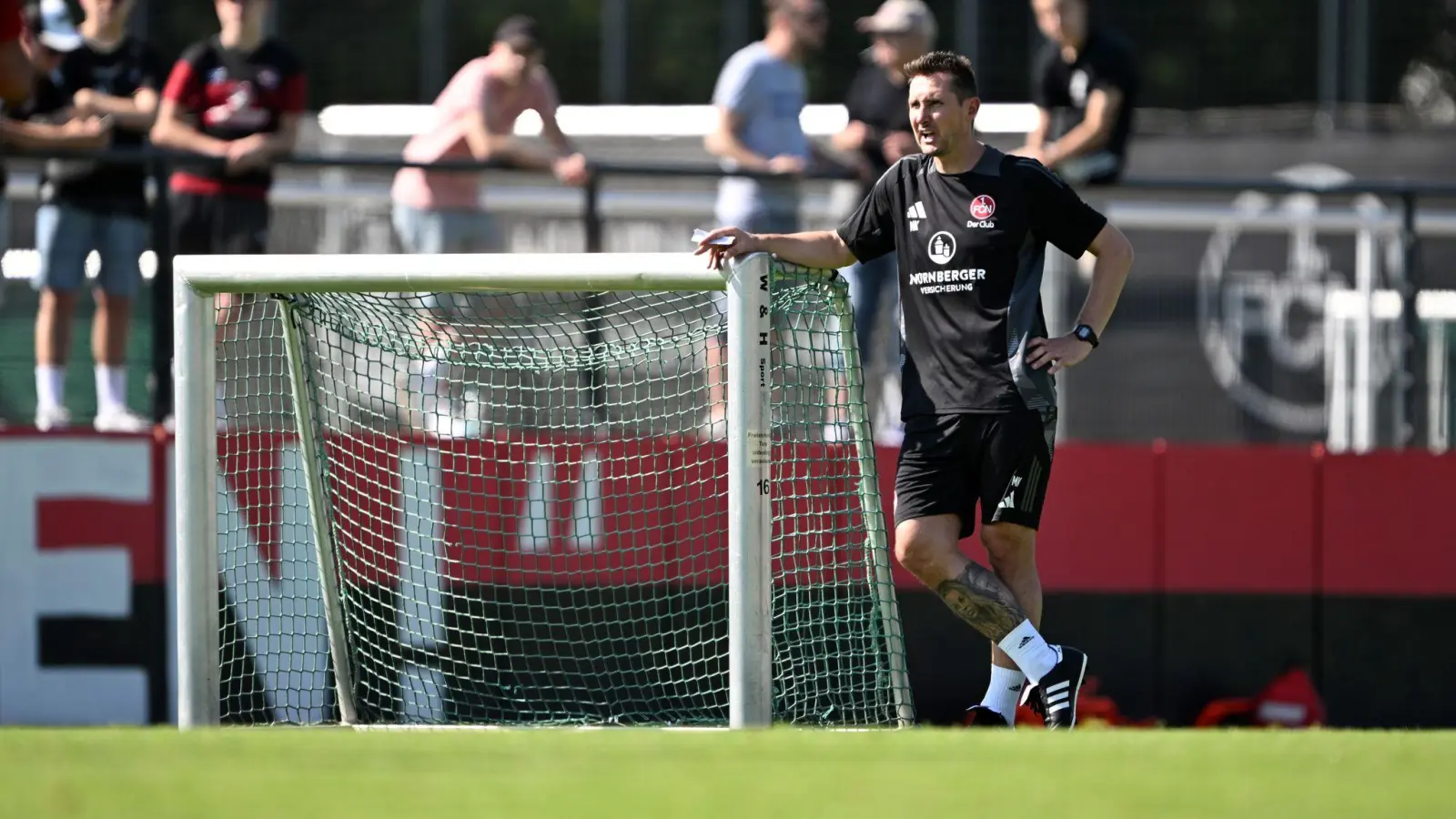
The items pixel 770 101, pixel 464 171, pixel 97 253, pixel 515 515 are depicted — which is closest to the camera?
pixel 515 515

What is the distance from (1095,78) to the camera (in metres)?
9.64

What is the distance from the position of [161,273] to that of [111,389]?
633 mm

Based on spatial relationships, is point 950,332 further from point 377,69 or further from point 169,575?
point 377,69

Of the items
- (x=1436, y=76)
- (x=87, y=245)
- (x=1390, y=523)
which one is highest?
(x=1436, y=76)

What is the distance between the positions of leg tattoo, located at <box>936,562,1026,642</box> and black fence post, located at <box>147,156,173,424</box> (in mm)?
4226

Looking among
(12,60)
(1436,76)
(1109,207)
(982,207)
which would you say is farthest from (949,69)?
(1436,76)

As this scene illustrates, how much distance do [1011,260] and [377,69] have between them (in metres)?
11.6

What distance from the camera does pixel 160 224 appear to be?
9.03 metres

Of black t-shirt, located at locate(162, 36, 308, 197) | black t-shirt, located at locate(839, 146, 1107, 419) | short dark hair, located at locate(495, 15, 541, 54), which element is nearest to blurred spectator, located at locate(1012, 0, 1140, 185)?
short dark hair, located at locate(495, 15, 541, 54)

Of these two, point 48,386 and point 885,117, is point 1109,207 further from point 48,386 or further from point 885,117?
point 48,386

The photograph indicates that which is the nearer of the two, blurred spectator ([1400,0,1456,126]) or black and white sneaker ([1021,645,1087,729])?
black and white sneaker ([1021,645,1087,729])

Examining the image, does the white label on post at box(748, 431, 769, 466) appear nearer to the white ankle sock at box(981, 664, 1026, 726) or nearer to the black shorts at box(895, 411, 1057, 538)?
the black shorts at box(895, 411, 1057, 538)

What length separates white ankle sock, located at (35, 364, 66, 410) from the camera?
9.05 meters

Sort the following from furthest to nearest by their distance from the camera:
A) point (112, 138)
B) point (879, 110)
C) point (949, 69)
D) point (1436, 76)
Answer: point (1436, 76), point (879, 110), point (112, 138), point (949, 69)
